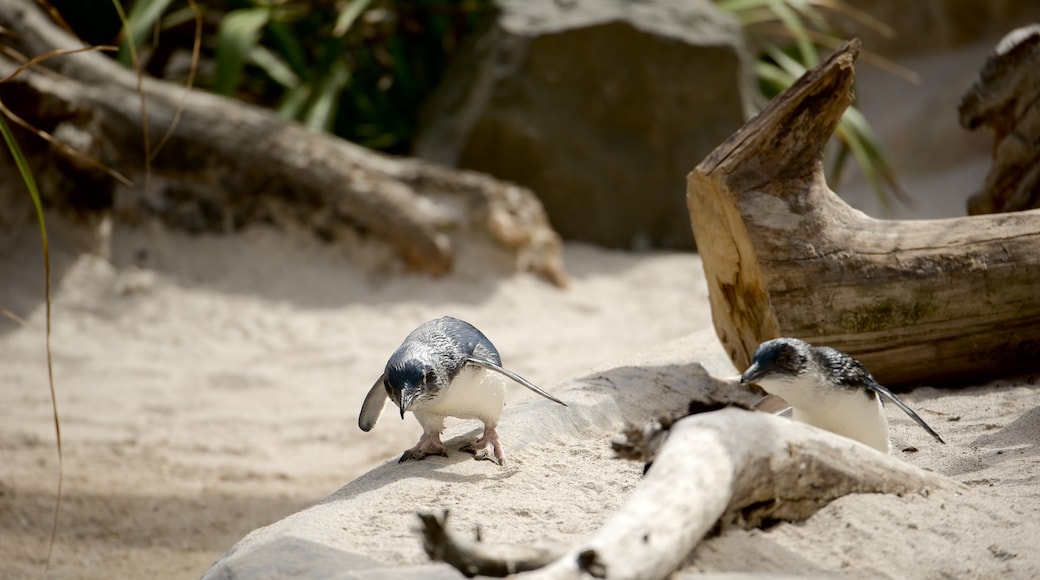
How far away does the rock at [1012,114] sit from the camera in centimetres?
365

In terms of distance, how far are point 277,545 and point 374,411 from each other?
849 millimetres

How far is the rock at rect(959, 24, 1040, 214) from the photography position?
365 cm

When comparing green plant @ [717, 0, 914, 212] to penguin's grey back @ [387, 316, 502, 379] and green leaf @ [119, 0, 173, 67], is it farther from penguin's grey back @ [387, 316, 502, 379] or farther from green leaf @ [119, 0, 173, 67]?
penguin's grey back @ [387, 316, 502, 379]

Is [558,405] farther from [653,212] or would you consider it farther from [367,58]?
[367,58]

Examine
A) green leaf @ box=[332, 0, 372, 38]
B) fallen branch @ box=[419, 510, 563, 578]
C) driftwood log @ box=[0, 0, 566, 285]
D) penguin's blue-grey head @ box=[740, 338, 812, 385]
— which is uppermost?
green leaf @ box=[332, 0, 372, 38]

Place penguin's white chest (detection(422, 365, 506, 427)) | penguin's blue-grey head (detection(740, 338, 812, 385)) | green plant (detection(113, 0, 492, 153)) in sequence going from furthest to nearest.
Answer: green plant (detection(113, 0, 492, 153))
penguin's white chest (detection(422, 365, 506, 427))
penguin's blue-grey head (detection(740, 338, 812, 385))

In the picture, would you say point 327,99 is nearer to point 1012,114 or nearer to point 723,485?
point 1012,114

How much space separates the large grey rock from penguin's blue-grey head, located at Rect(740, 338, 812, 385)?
4.56 meters

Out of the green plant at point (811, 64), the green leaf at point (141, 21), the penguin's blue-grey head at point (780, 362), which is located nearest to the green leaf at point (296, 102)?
the green leaf at point (141, 21)

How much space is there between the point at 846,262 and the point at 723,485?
59.5 inches

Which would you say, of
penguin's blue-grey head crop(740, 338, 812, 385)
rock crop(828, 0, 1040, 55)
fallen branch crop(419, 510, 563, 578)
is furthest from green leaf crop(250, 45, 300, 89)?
rock crop(828, 0, 1040, 55)

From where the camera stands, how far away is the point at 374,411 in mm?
2768

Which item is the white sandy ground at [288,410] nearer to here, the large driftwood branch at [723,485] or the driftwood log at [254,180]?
the large driftwood branch at [723,485]

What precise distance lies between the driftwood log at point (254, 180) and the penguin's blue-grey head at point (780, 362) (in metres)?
3.64
